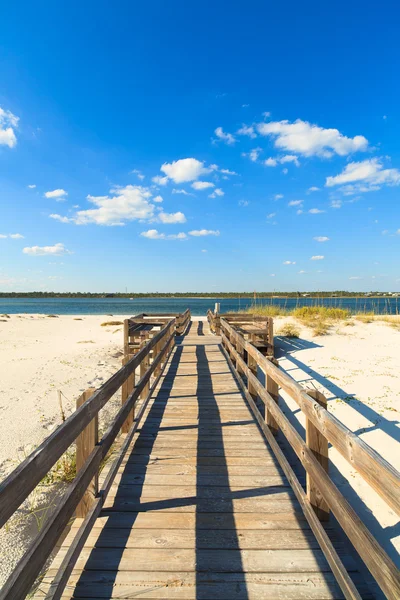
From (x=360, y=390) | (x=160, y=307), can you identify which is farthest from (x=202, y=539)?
(x=160, y=307)

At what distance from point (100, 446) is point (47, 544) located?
948 millimetres

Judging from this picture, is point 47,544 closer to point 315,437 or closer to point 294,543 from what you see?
point 294,543

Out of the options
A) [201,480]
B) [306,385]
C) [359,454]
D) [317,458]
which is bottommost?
[306,385]

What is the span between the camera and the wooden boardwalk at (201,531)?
2037mm

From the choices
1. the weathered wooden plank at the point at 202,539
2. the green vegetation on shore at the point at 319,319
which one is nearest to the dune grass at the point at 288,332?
the green vegetation on shore at the point at 319,319

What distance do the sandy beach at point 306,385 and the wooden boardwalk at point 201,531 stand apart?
4.19 feet

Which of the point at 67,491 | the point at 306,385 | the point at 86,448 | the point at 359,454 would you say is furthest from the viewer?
the point at 306,385

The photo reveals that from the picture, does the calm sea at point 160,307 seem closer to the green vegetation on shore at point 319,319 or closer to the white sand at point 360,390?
the green vegetation on shore at point 319,319

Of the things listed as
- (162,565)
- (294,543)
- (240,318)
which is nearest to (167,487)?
(162,565)

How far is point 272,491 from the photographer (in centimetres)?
307

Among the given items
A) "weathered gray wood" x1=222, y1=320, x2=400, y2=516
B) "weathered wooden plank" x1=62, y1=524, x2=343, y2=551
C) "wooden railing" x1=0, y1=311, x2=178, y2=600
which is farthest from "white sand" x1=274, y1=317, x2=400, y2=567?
"wooden railing" x1=0, y1=311, x2=178, y2=600

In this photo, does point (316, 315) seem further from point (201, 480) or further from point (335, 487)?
point (335, 487)

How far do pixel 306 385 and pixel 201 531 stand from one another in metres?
6.74

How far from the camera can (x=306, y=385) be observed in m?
8.62
